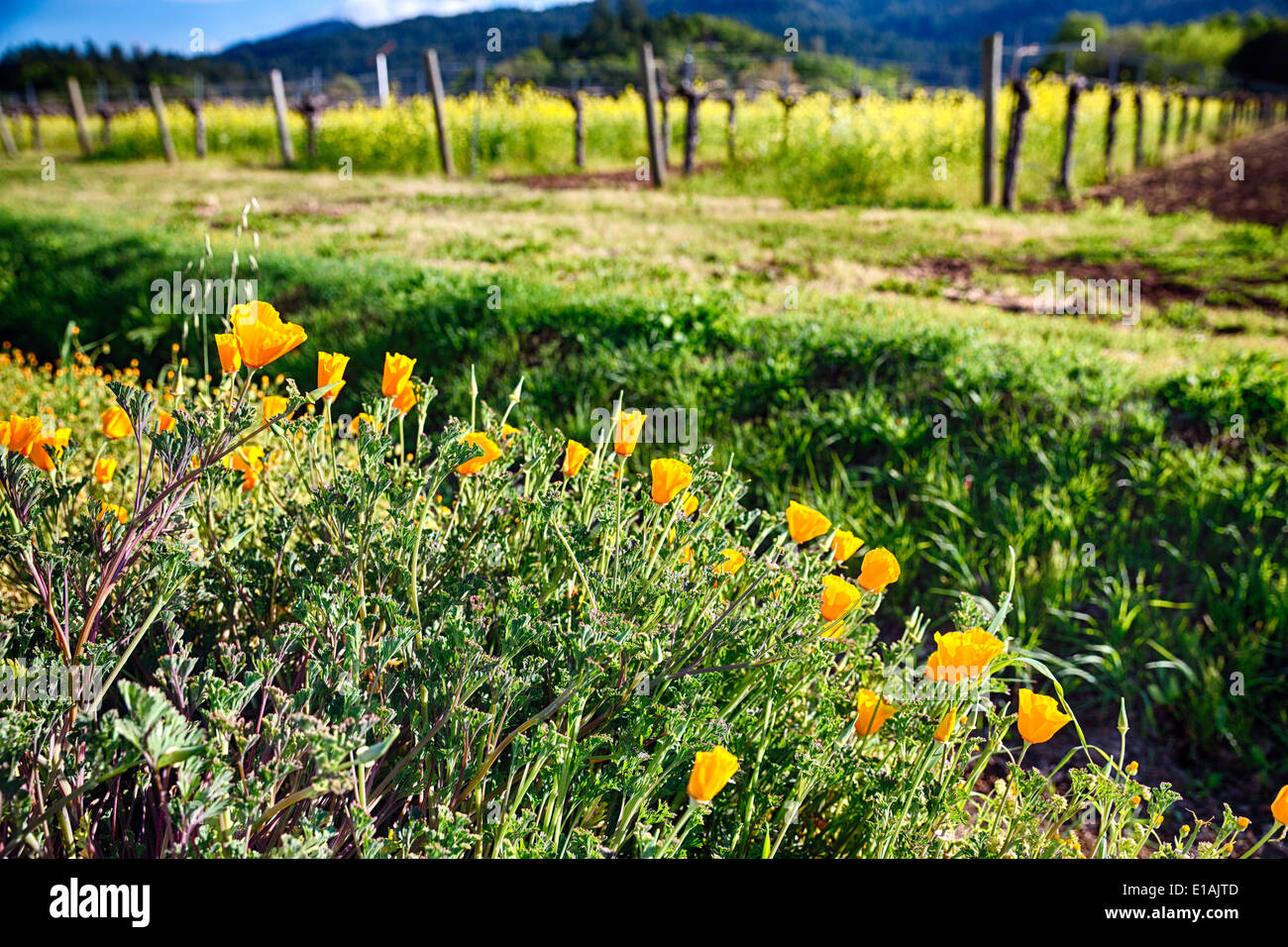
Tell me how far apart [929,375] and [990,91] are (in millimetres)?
7909

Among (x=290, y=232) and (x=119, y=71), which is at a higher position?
(x=119, y=71)

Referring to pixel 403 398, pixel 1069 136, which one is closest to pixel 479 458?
pixel 403 398

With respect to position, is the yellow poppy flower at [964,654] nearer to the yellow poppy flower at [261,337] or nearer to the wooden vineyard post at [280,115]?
the yellow poppy flower at [261,337]

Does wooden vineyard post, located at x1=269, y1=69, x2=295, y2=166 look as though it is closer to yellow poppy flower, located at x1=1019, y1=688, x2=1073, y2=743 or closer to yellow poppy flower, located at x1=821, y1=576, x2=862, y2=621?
yellow poppy flower, located at x1=821, y1=576, x2=862, y2=621

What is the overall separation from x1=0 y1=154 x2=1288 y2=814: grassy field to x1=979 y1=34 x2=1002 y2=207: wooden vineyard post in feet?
8.60

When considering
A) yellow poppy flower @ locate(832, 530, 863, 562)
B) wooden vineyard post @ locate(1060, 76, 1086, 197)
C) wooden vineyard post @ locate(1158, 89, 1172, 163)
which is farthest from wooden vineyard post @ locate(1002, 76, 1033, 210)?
yellow poppy flower @ locate(832, 530, 863, 562)

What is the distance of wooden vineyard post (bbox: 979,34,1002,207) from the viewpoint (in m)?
10.0

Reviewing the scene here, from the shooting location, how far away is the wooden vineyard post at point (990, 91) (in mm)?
10039

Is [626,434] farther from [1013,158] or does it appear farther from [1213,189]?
[1213,189]

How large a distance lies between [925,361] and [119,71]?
44089 mm

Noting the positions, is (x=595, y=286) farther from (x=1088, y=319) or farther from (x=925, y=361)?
(x=1088, y=319)

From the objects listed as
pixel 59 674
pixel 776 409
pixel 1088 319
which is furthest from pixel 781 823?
pixel 1088 319

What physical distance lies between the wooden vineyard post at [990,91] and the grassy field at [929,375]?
2621 millimetres

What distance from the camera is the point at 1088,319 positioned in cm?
566
